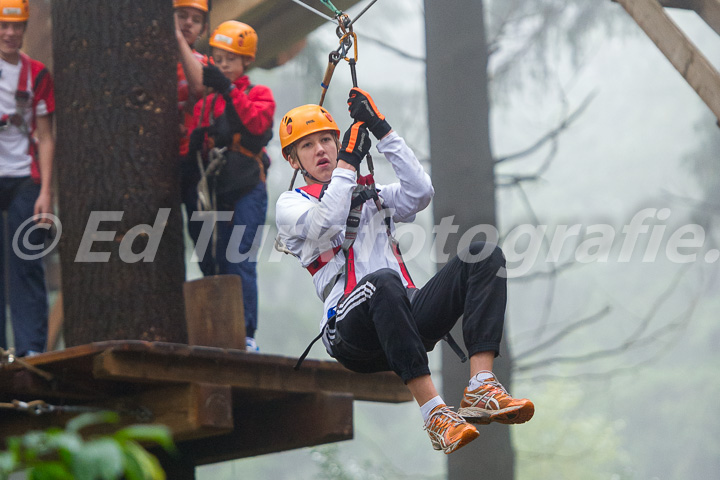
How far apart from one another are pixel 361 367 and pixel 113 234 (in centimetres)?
160

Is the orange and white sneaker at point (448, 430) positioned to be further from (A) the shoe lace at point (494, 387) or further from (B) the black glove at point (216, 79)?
(B) the black glove at point (216, 79)

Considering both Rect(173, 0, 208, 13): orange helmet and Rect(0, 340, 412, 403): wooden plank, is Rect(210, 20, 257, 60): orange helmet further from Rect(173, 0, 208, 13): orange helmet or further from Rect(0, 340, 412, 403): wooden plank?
Rect(0, 340, 412, 403): wooden plank

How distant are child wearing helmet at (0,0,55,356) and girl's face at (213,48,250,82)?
0.91 metres

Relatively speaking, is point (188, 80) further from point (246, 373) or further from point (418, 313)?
point (418, 313)

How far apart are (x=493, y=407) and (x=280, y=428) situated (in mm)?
2068

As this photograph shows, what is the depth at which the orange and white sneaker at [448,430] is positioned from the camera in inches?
123

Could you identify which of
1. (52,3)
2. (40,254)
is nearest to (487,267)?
(40,254)

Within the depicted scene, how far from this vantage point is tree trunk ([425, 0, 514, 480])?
309 inches

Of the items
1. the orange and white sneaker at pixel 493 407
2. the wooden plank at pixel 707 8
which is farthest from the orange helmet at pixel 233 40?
the orange and white sneaker at pixel 493 407

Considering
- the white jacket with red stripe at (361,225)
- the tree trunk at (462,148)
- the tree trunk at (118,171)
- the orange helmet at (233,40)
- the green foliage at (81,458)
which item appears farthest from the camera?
the tree trunk at (462,148)

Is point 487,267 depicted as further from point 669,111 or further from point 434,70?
point 669,111

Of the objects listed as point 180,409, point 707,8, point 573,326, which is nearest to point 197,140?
point 180,409

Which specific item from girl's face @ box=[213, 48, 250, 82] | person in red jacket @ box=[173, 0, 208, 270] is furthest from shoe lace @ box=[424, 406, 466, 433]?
girl's face @ box=[213, 48, 250, 82]

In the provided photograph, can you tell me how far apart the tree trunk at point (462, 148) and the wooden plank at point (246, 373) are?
2615 mm
